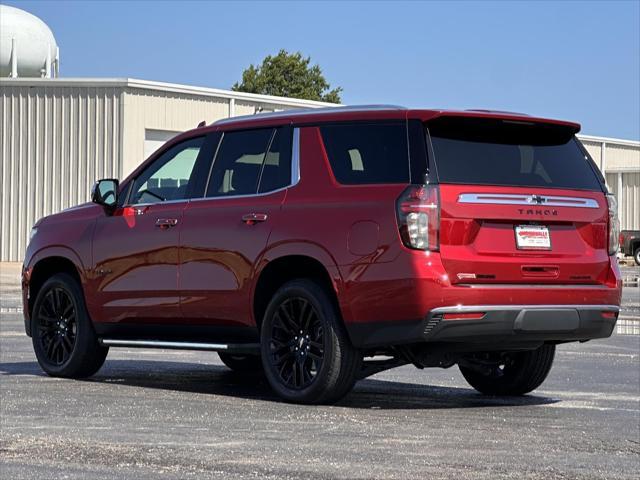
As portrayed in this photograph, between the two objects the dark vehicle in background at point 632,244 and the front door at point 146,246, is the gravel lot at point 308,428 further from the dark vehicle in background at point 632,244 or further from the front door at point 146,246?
the dark vehicle in background at point 632,244

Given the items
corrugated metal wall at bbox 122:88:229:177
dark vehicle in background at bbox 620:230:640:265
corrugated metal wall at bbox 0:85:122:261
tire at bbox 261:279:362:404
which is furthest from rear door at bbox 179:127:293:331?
dark vehicle in background at bbox 620:230:640:265

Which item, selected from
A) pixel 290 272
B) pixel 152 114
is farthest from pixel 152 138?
pixel 290 272

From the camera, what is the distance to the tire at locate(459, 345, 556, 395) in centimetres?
1051

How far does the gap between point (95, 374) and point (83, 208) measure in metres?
1.40

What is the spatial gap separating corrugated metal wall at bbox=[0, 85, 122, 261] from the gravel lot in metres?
32.9

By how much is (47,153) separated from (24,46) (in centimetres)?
736

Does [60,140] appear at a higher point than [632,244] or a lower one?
higher

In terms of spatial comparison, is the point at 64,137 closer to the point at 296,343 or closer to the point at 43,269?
the point at 43,269

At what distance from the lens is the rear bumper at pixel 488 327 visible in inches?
355

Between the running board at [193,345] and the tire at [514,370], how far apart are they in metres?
1.56

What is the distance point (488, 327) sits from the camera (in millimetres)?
9109

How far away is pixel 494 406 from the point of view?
32.6 feet

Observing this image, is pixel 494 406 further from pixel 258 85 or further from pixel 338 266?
pixel 258 85

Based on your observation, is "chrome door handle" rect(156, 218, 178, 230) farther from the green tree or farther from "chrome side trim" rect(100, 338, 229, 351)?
the green tree
